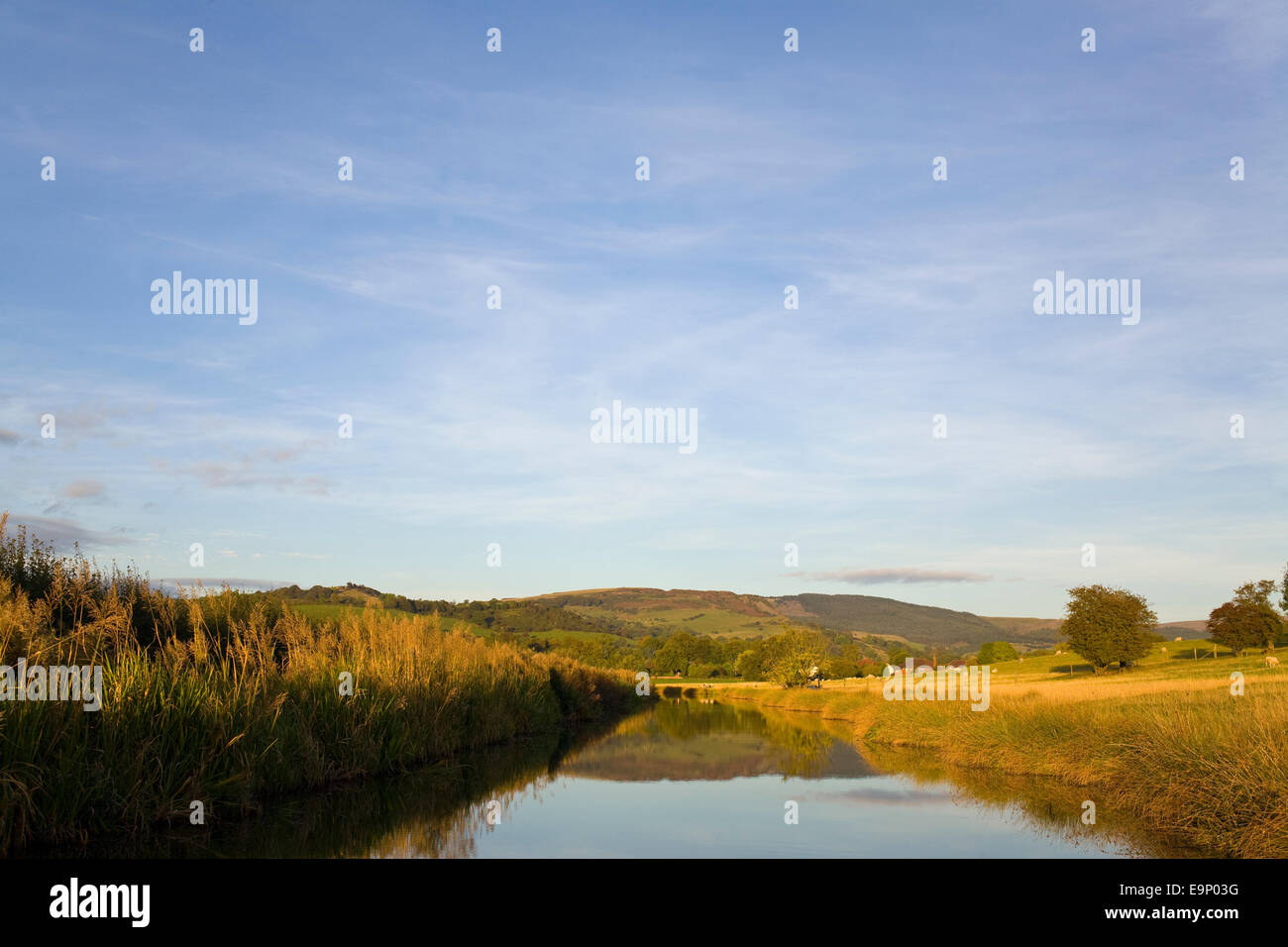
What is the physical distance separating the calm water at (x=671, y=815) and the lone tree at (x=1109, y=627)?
4443cm

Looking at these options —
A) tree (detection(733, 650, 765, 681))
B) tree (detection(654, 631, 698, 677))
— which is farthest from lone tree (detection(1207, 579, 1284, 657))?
tree (detection(654, 631, 698, 677))

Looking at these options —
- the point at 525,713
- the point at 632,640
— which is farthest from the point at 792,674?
the point at 632,640

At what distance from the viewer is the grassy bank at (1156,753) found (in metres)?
10.6

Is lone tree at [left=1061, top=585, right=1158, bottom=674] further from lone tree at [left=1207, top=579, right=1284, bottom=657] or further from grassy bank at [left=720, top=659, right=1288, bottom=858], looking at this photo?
grassy bank at [left=720, top=659, right=1288, bottom=858]

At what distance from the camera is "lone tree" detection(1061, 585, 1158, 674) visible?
58281 mm

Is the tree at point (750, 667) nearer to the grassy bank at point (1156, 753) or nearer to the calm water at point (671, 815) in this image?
the grassy bank at point (1156, 753)

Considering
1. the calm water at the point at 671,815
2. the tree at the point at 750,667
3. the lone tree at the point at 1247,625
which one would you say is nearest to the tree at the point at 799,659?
the tree at the point at 750,667

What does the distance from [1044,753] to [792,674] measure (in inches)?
2058

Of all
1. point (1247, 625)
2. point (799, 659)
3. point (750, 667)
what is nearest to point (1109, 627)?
point (1247, 625)

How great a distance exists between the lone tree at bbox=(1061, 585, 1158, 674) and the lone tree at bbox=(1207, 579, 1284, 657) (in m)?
7.21
